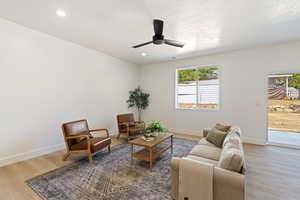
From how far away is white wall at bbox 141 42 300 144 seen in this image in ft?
12.2

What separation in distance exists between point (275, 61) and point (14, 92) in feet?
21.6

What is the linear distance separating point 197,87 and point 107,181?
420 centimetres

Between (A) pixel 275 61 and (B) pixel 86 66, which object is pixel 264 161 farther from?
(B) pixel 86 66

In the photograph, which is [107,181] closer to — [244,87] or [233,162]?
[233,162]

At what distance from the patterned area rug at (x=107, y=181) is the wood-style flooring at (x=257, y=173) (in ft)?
0.68

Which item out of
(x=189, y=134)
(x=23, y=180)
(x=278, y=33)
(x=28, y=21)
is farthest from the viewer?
(x=189, y=134)

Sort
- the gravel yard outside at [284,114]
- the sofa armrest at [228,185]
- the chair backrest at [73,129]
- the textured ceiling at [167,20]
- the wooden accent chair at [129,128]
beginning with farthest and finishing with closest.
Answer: the wooden accent chair at [129,128] < the gravel yard outside at [284,114] < the chair backrest at [73,129] < the textured ceiling at [167,20] < the sofa armrest at [228,185]

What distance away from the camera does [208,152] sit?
2.29 m

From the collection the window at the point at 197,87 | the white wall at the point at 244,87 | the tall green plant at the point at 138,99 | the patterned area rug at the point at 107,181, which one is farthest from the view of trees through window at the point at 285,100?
the tall green plant at the point at 138,99

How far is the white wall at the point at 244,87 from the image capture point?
12.2 ft

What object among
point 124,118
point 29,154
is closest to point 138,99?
point 124,118

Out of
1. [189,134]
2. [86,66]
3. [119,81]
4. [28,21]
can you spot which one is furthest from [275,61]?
[28,21]

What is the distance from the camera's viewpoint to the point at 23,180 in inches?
87.5

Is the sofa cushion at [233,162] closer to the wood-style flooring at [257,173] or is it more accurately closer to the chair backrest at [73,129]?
the wood-style flooring at [257,173]
